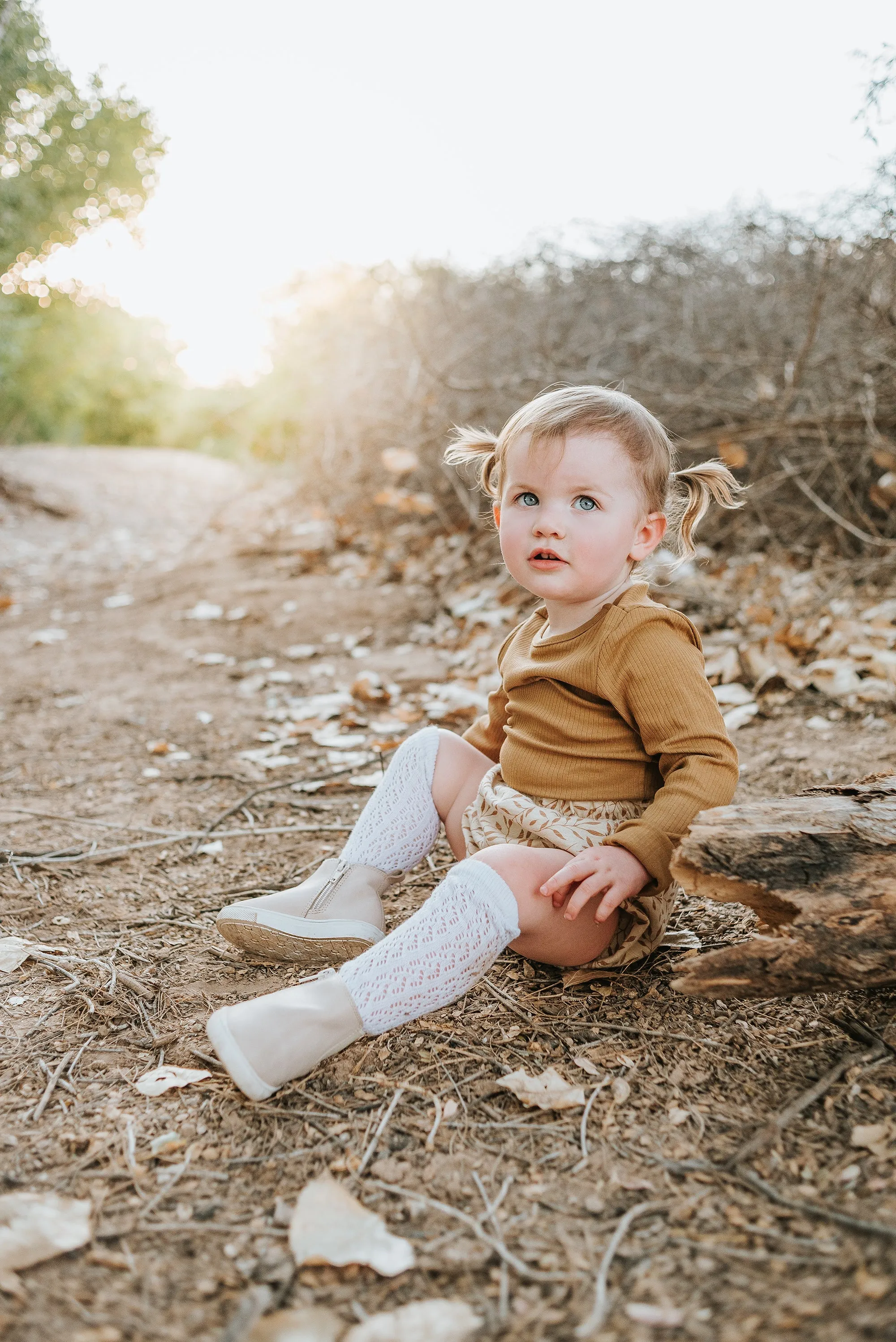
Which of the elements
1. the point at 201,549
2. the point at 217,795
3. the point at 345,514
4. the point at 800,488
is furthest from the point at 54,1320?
the point at 201,549

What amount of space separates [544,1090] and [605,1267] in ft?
1.08

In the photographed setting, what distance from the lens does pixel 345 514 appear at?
611 cm

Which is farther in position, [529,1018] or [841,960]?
[529,1018]

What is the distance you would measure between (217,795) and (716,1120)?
176cm

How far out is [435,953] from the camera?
1419 mm

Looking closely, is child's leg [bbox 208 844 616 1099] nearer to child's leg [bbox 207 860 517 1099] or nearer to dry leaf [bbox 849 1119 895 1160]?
child's leg [bbox 207 860 517 1099]

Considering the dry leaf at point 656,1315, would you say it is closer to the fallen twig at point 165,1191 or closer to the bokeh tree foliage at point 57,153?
the fallen twig at point 165,1191

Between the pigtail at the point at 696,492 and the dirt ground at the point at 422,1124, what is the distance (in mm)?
734

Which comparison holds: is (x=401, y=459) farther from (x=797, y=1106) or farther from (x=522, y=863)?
(x=797, y=1106)

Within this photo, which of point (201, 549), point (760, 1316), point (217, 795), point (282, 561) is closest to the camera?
point (760, 1316)

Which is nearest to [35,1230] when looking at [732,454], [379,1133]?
[379,1133]

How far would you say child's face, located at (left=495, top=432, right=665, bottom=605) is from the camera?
1566 mm

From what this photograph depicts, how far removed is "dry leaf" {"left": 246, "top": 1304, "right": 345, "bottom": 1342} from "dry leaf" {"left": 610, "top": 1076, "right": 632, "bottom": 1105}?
0.48m

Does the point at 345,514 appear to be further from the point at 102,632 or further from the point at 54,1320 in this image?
the point at 54,1320
